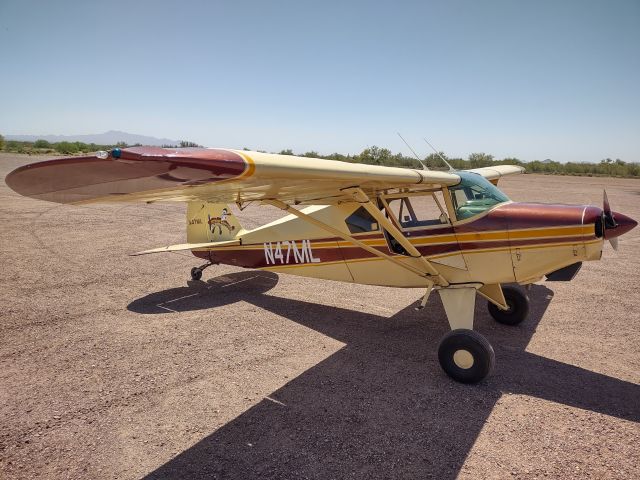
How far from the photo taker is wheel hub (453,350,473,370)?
4.67 meters

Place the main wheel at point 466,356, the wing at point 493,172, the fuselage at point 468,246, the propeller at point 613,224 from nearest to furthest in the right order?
the main wheel at point 466,356, the propeller at point 613,224, the fuselage at point 468,246, the wing at point 493,172

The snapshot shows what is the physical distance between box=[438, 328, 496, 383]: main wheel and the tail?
495 cm

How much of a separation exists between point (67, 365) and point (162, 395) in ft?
5.04

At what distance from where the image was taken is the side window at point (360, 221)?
6195 mm

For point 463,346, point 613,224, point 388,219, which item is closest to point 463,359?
point 463,346

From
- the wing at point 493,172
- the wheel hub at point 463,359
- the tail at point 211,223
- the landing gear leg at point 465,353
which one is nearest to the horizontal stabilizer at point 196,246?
the tail at point 211,223

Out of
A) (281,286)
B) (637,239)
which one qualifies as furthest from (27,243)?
(637,239)

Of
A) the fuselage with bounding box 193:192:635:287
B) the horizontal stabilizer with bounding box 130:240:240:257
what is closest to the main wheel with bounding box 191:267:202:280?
the horizontal stabilizer with bounding box 130:240:240:257

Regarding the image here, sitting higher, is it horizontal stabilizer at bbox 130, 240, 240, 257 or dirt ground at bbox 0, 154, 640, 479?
horizontal stabilizer at bbox 130, 240, 240, 257

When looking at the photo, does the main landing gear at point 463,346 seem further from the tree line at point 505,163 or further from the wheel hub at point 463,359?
the tree line at point 505,163

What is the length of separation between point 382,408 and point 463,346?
129 cm

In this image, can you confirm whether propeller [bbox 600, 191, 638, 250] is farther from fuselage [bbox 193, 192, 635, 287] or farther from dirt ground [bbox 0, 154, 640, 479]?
dirt ground [bbox 0, 154, 640, 479]

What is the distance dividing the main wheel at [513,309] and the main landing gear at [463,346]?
5.55 feet

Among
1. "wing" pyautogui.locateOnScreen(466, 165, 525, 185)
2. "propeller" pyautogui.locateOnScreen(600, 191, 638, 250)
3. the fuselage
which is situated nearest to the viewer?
"propeller" pyautogui.locateOnScreen(600, 191, 638, 250)
